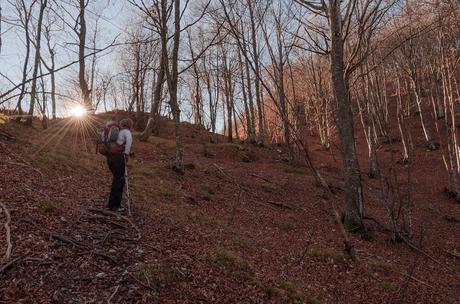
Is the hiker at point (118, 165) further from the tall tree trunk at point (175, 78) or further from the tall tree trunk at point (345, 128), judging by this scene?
the tall tree trunk at point (345, 128)

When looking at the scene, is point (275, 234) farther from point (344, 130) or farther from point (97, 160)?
point (97, 160)

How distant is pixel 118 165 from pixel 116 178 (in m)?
0.27

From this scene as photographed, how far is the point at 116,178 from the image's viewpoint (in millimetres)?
7504

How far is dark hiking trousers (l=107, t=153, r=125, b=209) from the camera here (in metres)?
7.45

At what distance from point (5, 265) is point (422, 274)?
7.61m

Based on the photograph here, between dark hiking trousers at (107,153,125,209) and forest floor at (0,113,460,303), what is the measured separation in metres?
0.34

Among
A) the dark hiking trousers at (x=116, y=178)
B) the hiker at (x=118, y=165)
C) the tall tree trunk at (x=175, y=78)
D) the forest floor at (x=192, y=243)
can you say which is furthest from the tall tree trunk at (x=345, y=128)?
the tall tree trunk at (x=175, y=78)

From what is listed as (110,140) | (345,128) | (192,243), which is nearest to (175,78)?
(110,140)

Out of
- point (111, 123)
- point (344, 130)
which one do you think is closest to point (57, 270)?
point (111, 123)

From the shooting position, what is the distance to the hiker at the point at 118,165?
7.45m

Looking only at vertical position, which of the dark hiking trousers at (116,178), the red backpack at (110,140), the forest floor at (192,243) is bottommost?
the forest floor at (192,243)

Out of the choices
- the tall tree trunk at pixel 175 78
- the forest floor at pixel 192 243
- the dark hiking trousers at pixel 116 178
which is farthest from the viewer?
the tall tree trunk at pixel 175 78

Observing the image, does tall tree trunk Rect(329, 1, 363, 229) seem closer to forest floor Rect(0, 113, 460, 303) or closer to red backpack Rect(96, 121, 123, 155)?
forest floor Rect(0, 113, 460, 303)

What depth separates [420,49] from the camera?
27.8 m
